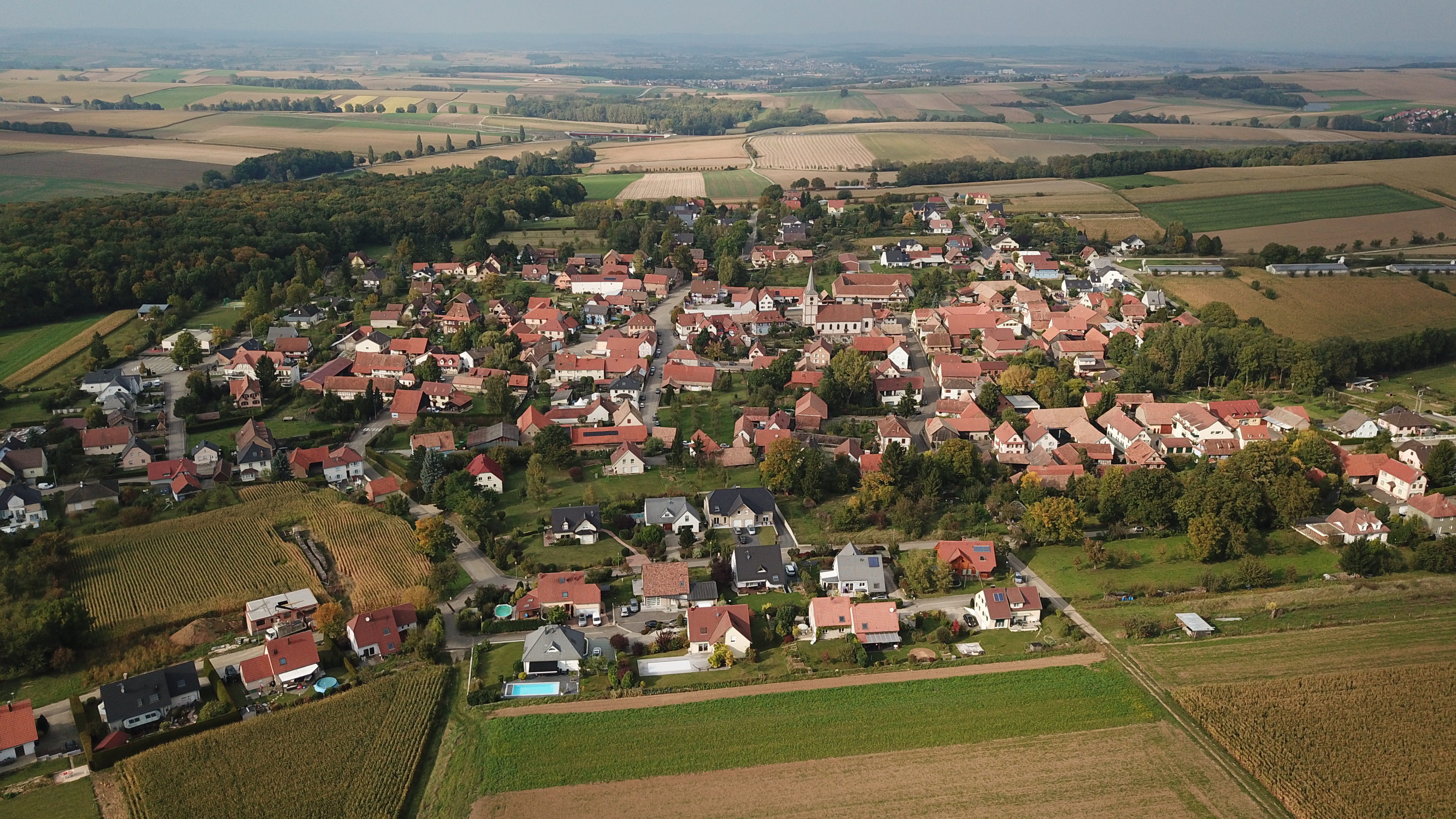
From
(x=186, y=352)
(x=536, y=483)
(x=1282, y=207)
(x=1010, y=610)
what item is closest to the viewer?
(x=1010, y=610)

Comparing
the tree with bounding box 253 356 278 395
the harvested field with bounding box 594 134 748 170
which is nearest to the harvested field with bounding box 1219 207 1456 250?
the harvested field with bounding box 594 134 748 170

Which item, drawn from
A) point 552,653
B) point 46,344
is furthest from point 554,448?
point 46,344

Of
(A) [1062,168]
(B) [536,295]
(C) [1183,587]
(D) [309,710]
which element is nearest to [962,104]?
(A) [1062,168]

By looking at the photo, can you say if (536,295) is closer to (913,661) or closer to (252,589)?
(252,589)

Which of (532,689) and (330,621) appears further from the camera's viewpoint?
(330,621)

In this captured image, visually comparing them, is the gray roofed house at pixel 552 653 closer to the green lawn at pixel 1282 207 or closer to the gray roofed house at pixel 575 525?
the gray roofed house at pixel 575 525

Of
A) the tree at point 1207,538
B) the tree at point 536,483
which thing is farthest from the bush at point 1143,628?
the tree at point 536,483

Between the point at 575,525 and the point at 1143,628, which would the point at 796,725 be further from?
the point at 575,525
